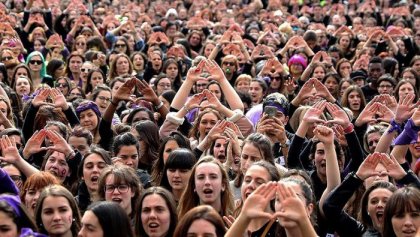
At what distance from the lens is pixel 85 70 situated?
12680 millimetres

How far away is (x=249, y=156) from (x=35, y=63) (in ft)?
19.9

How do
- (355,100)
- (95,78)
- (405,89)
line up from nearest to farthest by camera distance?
(355,100) < (405,89) < (95,78)

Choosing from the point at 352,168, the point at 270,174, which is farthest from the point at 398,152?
the point at 270,174

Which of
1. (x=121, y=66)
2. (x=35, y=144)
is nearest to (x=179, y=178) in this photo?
(x=35, y=144)

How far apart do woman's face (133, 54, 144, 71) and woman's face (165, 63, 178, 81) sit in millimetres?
759

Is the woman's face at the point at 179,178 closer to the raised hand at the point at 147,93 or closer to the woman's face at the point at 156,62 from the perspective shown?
the raised hand at the point at 147,93

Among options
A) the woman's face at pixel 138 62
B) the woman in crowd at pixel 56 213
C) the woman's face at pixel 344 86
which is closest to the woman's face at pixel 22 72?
the woman's face at pixel 138 62

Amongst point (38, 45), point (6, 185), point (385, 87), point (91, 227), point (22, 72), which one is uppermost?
point (38, 45)

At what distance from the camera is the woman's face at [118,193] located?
6590mm

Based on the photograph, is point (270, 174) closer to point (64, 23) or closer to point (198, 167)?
point (198, 167)

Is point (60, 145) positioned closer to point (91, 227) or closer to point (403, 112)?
point (91, 227)

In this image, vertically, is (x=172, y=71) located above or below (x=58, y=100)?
below

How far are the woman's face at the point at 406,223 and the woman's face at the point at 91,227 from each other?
1725mm

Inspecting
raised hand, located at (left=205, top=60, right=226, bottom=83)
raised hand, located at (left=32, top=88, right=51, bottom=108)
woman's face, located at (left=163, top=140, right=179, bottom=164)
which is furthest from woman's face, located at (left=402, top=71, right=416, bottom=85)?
woman's face, located at (left=163, top=140, right=179, bottom=164)
